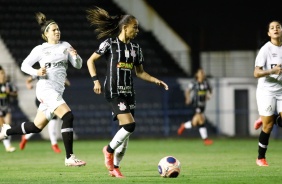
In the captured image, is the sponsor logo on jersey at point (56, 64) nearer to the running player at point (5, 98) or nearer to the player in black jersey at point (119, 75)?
the player in black jersey at point (119, 75)

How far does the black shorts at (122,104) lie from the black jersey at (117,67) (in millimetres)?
57

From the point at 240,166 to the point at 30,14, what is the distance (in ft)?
63.9

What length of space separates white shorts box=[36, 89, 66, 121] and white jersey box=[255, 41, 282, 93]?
9.83 ft

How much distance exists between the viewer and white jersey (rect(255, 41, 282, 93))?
1232cm

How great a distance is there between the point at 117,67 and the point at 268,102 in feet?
9.00

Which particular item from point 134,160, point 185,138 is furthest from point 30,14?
point 134,160

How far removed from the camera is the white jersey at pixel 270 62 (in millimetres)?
12320

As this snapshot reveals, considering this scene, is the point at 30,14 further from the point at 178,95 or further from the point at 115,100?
the point at 115,100

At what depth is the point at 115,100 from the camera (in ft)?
35.8

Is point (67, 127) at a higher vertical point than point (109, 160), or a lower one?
higher

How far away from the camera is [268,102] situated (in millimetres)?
12477

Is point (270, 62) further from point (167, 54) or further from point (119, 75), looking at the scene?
point (167, 54)

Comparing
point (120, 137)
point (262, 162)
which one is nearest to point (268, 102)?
point (262, 162)

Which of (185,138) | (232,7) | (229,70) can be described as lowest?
(185,138)
